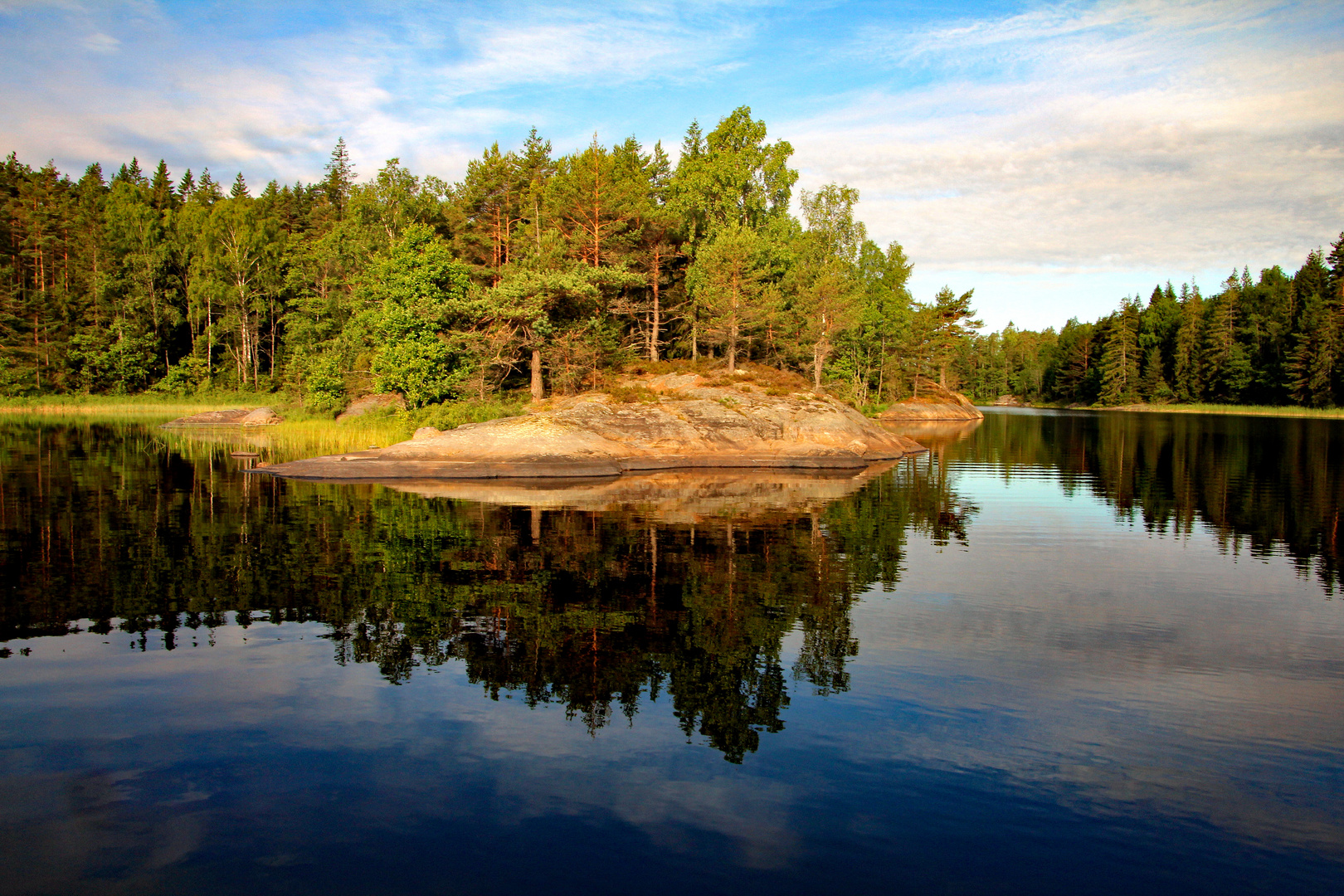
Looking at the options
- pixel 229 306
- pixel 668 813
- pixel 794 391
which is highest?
pixel 229 306

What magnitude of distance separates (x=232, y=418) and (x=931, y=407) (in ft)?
256

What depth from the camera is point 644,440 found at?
43.2 metres

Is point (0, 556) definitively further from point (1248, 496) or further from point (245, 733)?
point (1248, 496)

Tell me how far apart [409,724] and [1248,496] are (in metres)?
36.3

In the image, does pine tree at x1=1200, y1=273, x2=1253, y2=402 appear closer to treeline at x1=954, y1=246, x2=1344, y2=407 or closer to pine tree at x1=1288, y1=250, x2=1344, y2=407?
treeline at x1=954, y1=246, x2=1344, y2=407

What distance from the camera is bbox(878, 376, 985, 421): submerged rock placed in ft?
317

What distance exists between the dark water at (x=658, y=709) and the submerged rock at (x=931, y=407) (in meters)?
73.3

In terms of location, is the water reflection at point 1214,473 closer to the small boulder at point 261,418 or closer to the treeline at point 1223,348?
the treeline at point 1223,348

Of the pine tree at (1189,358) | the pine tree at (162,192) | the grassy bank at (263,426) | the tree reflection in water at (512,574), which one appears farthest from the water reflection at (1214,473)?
the pine tree at (162,192)

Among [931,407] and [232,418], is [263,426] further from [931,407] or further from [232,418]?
[931,407]

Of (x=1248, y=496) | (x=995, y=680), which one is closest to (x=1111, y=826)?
(x=995, y=680)

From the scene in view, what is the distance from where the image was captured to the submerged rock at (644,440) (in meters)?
36.5

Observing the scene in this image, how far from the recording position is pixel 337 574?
60.0 feet

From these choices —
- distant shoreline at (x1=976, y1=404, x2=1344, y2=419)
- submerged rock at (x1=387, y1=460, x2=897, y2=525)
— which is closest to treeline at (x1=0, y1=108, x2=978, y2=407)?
submerged rock at (x1=387, y1=460, x2=897, y2=525)
